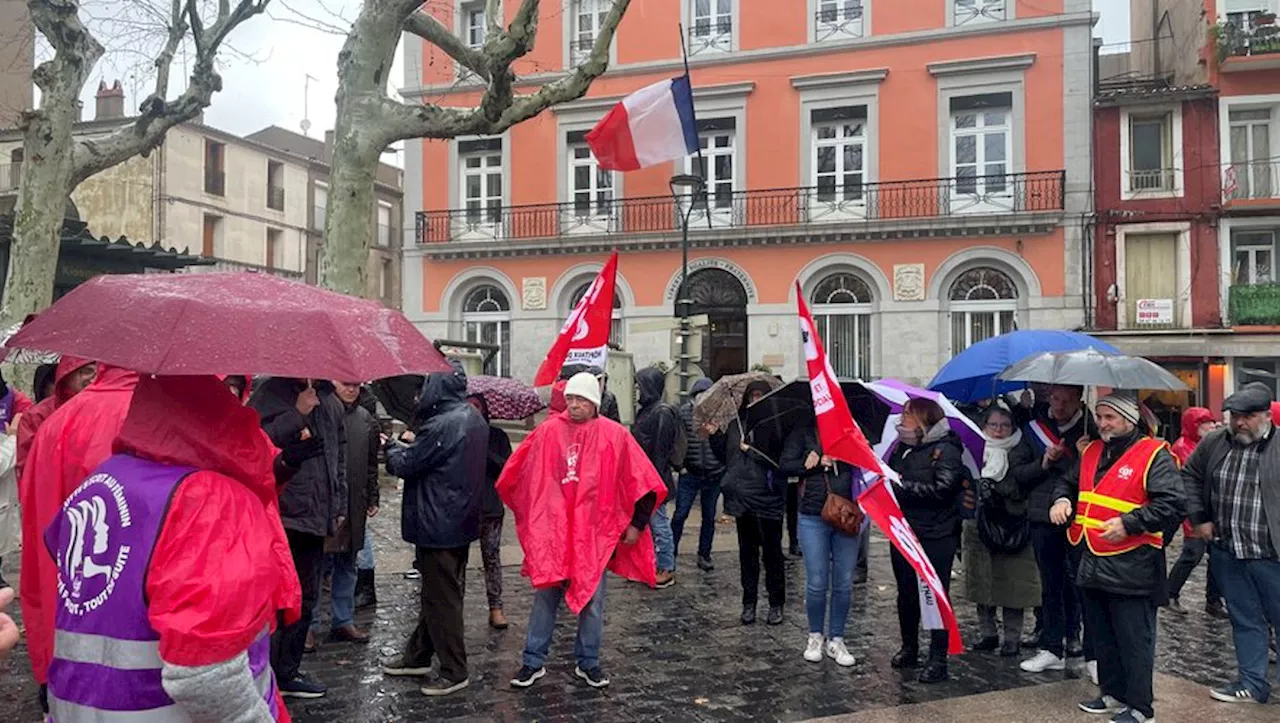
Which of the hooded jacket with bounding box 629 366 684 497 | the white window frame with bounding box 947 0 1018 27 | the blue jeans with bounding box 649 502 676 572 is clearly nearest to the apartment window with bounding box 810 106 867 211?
the white window frame with bounding box 947 0 1018 27

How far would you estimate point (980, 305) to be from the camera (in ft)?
75.0

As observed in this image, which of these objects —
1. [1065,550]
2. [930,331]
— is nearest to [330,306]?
[1065,550]

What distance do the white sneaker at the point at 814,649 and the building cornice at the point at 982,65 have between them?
1945 centimetres

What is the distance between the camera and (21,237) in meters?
11.6

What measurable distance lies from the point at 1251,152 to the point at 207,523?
25.8 m

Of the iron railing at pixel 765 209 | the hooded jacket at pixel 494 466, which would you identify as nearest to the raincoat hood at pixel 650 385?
the hooded jacket at pixel 494 466

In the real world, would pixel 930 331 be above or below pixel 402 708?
above

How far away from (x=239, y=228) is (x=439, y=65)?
1501cm

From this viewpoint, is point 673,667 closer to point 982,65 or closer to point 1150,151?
point 982,65

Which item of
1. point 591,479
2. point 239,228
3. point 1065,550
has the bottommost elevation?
point 1065,550

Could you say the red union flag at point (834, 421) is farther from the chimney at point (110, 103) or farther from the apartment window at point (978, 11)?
the chimney at point (110, 103)

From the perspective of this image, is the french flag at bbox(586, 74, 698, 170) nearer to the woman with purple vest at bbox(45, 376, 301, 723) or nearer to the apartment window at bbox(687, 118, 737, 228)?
the apartment window at bbox(687, 118, 737, 228)

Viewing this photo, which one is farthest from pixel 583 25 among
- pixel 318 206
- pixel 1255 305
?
pixel 318 206

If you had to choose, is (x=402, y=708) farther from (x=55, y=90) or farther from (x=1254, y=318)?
(x=1254, y=318)
